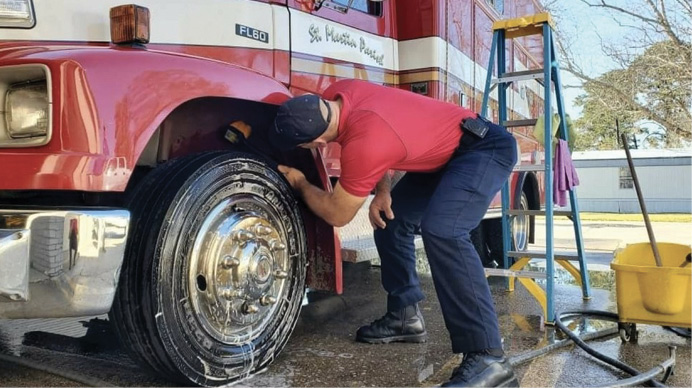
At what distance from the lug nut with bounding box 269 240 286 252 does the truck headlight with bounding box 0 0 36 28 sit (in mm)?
1216

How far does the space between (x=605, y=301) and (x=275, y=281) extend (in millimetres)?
2990

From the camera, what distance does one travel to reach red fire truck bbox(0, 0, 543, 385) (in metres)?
1.94

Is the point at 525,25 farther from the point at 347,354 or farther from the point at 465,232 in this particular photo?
the point at 347,354

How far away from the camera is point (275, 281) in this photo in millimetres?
2680

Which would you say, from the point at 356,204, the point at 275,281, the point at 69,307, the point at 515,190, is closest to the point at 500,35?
the point at 515,190

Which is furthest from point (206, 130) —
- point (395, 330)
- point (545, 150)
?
point (545, 150)

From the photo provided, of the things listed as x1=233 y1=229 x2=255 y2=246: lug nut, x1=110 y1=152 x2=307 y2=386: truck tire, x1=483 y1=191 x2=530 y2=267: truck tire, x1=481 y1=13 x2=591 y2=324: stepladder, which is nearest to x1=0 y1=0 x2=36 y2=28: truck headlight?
x1=110 y1=152 x2=307 y2=386: truck tire

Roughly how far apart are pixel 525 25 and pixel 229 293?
9.25 ft

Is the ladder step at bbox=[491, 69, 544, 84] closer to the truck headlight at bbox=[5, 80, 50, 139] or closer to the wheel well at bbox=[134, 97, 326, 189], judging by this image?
the wheel well at bbox=[134, 97, 326, 189]

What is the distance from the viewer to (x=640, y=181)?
2697 centimetres

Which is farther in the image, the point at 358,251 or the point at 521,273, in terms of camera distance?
the point at 521,273

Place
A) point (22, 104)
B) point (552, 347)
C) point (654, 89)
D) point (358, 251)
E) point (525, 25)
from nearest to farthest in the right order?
point (22, 104) → point (552, 347) → point (358, 251) → point (525, 25) → point (654, 89)

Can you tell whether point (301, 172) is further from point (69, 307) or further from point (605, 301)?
point (605, 301)

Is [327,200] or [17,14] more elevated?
[17,14]
